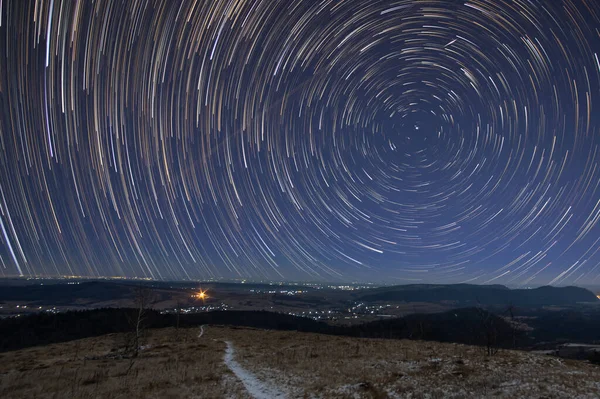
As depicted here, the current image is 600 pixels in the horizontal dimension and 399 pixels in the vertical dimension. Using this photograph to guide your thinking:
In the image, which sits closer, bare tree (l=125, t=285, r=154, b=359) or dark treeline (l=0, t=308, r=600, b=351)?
bare tree (l=125, t=285, r=154, b=359)

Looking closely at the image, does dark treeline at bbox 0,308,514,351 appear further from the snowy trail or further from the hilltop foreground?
the snowy trail

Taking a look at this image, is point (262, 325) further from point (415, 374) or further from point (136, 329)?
point (415, 374)

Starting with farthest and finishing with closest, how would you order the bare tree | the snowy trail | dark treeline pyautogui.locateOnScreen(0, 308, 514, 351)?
dark treeline pyautogui.locateOnScreen(0, 308, 514, 351)
the bare tree
the snowy trail

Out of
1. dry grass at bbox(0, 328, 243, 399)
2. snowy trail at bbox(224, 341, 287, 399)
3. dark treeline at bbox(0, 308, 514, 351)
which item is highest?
snowy trail at bbox(224, 341, 287, 399)

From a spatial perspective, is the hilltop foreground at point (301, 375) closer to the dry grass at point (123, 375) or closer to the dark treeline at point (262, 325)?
the dry grass at point (123, 375)

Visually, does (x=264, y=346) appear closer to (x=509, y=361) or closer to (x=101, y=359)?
(x=101, y=359)

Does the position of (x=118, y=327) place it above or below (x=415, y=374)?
below

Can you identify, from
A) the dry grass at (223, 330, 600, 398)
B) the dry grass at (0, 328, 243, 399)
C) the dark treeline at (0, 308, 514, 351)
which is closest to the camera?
the dry grass at (223, 330, 600, 398)

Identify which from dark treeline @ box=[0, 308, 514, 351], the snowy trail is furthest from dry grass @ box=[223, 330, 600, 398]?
dark treeline @ box=[0, 308, 514, 351]

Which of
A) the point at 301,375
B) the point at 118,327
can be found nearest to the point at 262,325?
the point at 118,327

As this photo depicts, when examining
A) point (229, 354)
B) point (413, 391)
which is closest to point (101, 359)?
point (229, 354)
